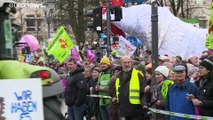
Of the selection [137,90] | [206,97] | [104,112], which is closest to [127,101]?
[137,90]

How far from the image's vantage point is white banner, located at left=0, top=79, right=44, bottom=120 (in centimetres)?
503

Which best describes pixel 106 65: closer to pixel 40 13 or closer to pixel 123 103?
pixel 123 103

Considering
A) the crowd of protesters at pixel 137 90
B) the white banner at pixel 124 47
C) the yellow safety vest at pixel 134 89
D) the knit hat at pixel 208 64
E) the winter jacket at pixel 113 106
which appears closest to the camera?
the knit hat at pixel 208 64

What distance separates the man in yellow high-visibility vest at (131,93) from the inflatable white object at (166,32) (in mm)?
9099

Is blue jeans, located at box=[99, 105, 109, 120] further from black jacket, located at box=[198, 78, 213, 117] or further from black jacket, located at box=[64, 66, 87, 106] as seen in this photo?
black jacket, located at box=[198, 78, 213, 117]

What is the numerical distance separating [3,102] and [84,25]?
103 feet

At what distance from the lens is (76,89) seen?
11.9 meters

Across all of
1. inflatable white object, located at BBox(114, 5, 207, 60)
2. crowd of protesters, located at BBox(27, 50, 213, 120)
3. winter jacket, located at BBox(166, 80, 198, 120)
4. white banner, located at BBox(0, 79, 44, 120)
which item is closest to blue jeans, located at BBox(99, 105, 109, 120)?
A: crowd of protesters, located at BBox(27, 50, 213, 120)

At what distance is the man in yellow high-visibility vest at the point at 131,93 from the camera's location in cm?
939

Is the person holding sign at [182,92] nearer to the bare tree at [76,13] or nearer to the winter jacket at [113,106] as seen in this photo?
the winter jacket at [113,106]

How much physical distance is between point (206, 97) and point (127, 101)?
2.40 metres

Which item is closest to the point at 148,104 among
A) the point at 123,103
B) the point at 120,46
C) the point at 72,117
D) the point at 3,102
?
the point at 123,103

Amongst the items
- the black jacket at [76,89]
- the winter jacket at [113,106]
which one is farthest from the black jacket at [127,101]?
the black jacket at [76,89]

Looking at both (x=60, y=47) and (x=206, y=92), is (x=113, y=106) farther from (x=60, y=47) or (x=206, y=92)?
(x=60, y=47)
